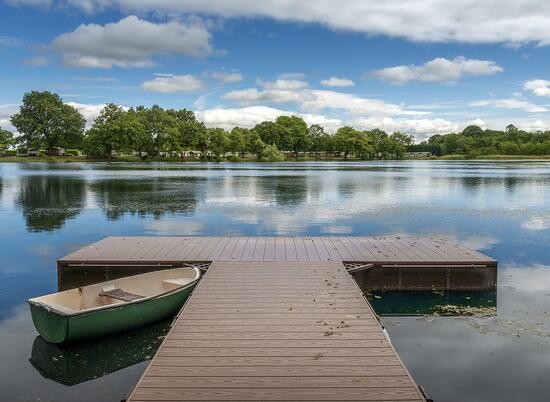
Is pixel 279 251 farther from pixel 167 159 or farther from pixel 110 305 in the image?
pixel 167 159

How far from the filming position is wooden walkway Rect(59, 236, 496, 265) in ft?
41.9

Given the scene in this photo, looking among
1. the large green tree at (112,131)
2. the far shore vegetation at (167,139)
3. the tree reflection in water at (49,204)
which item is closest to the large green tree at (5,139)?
the far shore vegetation at (167,139)

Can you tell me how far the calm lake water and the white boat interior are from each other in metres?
0.81

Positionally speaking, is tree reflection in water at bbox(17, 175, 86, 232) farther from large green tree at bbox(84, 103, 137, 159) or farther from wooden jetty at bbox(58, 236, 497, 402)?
large green tree at bbox(84, 103, 137, 159)

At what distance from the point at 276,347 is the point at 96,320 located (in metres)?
3.84

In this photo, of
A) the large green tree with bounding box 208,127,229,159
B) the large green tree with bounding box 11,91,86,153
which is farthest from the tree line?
the large green tree with bounding box 11,91,86,153

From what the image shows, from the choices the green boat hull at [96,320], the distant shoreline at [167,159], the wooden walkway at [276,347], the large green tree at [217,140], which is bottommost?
the green boat hull at [96,320]

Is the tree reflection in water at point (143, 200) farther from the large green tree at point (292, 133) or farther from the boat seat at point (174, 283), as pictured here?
the large green tree at point (292, 133)

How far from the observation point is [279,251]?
45.1ft

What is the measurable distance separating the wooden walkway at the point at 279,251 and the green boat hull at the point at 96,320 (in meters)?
2.90

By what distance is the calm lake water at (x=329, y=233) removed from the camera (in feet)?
26.5

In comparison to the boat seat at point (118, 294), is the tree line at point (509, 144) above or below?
above

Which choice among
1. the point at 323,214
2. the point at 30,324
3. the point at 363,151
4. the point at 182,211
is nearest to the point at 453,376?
the point at 30,324

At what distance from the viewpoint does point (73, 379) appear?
8.06 meters
